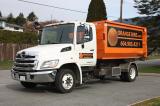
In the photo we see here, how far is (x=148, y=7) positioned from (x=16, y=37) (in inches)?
606

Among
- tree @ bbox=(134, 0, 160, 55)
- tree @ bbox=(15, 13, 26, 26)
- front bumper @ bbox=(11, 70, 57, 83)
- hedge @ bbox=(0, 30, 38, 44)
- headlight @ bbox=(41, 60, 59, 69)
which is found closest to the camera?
front bumper @ bbox=(11, 70, 57, 83)

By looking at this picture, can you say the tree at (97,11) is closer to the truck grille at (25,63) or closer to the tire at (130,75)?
the tire at (130,75)

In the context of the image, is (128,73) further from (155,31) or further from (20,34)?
(20,34)

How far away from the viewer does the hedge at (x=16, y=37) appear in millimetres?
39653

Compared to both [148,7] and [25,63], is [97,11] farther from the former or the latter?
[25,63]

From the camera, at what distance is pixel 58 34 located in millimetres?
14984

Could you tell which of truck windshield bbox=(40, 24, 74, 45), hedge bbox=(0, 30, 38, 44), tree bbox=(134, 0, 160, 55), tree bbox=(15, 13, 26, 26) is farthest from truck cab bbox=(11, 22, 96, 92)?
tree bbox=(15, 13, 26, 26)

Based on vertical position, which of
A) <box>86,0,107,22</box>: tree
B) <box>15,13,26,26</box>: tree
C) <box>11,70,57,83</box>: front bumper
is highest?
<box>15,13,26,26</box>: tree

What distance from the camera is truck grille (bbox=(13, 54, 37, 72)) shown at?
1341 centimetres

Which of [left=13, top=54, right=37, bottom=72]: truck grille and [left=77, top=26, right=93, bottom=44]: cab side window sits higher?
[left=77, top=26, right=93, bottom=44]: cab side window

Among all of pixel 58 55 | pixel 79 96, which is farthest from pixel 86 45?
pixel 79 96

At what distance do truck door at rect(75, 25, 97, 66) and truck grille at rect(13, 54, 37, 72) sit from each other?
1988 millimetres

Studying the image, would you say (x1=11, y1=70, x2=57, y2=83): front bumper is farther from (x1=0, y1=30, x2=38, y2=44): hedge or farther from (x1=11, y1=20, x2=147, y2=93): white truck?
(x1=0, y1=30, x2=38, y2=44): hedge

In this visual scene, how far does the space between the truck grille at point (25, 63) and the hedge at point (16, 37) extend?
83.6 ft
